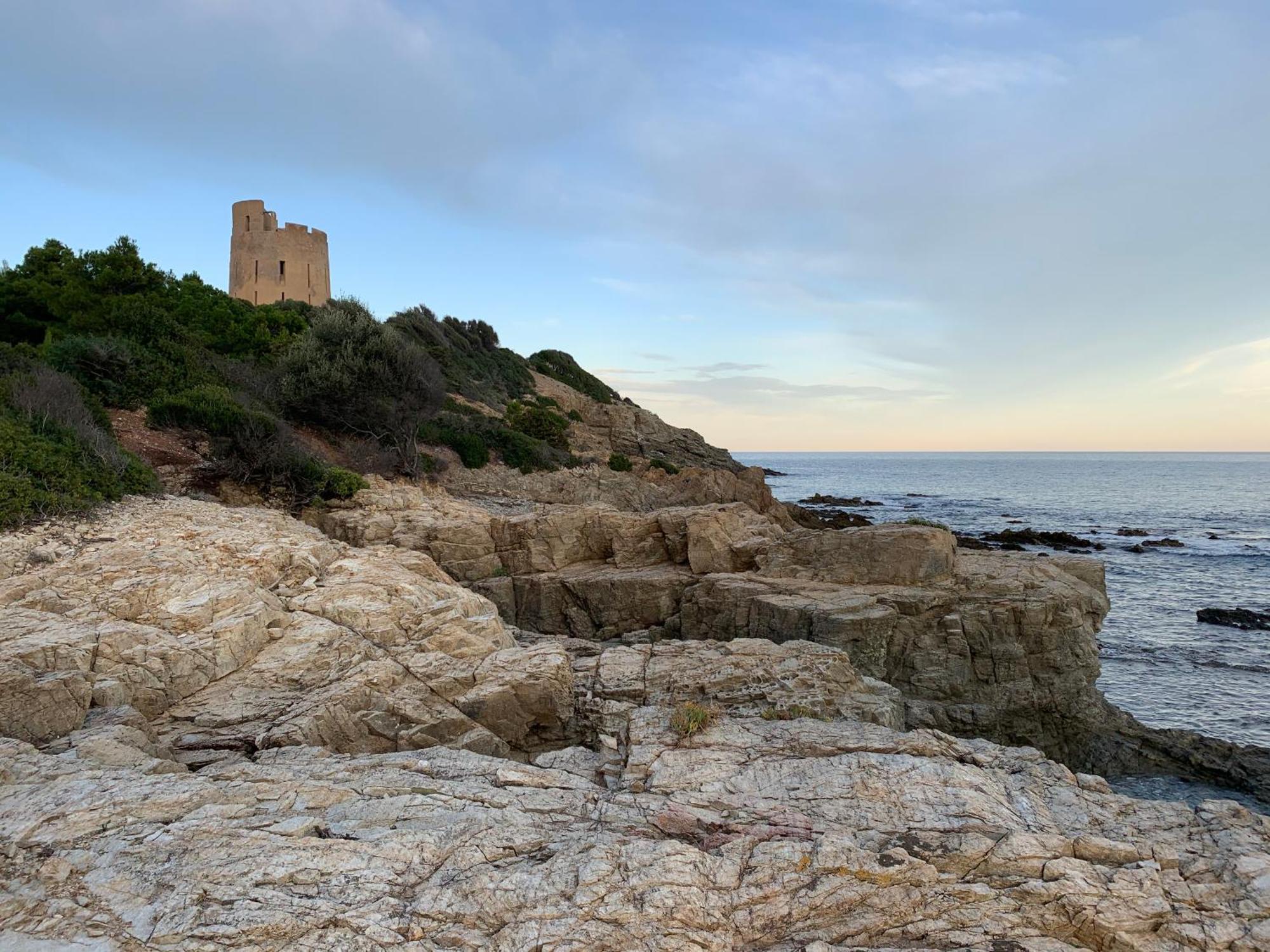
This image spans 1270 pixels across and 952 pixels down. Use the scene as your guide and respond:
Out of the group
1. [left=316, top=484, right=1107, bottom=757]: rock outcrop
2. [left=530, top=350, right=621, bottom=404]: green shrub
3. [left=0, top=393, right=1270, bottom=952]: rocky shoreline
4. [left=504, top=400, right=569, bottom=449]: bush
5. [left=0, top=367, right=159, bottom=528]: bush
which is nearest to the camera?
[left=0, top=393, right=1270, bottom=952]: rocky shoreline

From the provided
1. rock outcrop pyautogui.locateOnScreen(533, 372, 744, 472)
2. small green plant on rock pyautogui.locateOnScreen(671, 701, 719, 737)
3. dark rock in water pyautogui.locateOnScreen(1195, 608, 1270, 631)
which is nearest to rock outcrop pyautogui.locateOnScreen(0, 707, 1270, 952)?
small green plant on rock pyautogui.locateOnScreen(671, 701, 719, 737)

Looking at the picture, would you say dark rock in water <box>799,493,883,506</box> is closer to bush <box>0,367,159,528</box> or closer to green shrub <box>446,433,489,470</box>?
green shrub <box>446,433,489,470</box>

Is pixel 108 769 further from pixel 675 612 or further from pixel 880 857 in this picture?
pixel 675 612

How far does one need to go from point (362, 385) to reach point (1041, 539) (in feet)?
105

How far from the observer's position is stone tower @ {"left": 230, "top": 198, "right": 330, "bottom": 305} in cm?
3612

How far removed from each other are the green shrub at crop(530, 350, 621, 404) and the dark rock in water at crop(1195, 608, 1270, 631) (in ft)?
120

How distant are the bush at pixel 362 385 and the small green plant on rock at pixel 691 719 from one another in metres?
15.4

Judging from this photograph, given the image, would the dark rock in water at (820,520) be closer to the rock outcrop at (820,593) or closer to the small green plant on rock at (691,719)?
the rock outcrop at (820,593)

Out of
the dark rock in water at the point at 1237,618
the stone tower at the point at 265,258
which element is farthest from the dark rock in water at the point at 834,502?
the stone tower at the point at 265,258

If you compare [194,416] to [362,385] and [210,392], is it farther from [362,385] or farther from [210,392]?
[362,385]

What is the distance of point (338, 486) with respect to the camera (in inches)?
640

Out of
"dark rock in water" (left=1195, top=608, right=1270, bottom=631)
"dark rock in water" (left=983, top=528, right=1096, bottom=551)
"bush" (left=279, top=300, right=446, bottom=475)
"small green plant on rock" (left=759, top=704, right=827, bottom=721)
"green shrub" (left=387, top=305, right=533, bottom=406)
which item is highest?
"green shrub" (left=387, top=305, right=533, bottom=406)

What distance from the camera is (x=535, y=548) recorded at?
1511 centimetres

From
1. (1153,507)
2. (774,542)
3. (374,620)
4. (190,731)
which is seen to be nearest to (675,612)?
(774,542)
